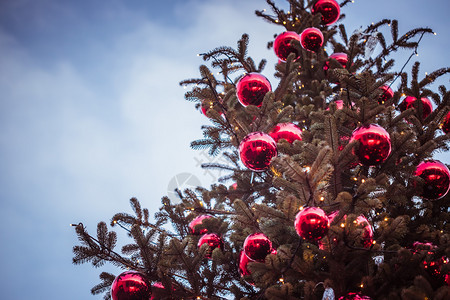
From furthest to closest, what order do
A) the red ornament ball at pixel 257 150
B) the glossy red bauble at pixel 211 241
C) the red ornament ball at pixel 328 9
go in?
the red ornament ball at pixel 328 9 → the glossy red bauble at pixel 211 241 → the red ornament ball at pixel 257 150

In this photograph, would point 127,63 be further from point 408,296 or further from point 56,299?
point 408,296

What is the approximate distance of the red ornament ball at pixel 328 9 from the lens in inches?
190

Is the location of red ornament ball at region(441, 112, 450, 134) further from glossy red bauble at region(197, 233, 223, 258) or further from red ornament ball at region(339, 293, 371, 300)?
glossy red bauble at region(197, 233, 223, 258)

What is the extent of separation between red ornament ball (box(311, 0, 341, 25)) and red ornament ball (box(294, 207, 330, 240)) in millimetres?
4170

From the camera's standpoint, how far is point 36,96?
211ft

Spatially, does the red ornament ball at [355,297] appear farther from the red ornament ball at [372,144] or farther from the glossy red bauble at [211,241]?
the glossy red bauble at [211,241]

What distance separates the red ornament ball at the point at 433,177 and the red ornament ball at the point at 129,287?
249 centimetres

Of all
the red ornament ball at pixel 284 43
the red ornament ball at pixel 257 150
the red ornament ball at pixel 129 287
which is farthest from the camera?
the red ornament ball at pixel 284 43

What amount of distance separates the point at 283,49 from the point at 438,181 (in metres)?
2.66

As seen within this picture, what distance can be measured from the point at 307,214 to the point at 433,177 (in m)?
1.52

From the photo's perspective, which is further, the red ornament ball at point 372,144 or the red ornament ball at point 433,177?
the red ornament ball at point 433,177

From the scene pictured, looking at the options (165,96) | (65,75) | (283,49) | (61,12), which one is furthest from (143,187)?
(283,49)

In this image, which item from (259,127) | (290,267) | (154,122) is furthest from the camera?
(154,122)

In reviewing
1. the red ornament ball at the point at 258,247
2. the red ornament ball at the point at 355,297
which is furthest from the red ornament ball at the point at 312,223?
the red ornament ball at the point at 258,247
